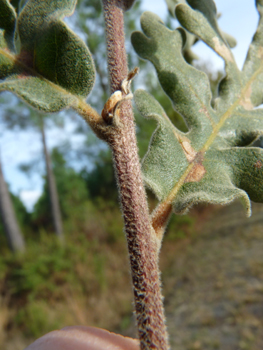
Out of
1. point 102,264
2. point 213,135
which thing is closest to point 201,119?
point 213,135

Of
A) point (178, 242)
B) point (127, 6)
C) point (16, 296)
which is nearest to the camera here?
point (127, 6)

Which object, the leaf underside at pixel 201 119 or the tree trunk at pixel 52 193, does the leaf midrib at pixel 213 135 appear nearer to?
the leaf underside at pixel 201 119

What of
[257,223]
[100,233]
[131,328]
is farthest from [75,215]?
[257,223]

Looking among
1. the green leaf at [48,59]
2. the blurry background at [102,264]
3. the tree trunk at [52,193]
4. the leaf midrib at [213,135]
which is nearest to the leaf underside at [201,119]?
the leaf midrib at [213,135]

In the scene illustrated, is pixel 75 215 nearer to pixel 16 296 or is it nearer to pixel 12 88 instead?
pixel 16 296

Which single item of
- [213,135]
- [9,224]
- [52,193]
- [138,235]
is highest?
[213,135]

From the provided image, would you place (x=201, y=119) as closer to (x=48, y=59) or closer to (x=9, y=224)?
(x=48, y=59)

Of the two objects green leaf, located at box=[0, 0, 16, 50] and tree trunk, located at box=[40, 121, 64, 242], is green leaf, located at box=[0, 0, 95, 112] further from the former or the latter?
tree trunk, located at box=[40, 121, 64, 242]
